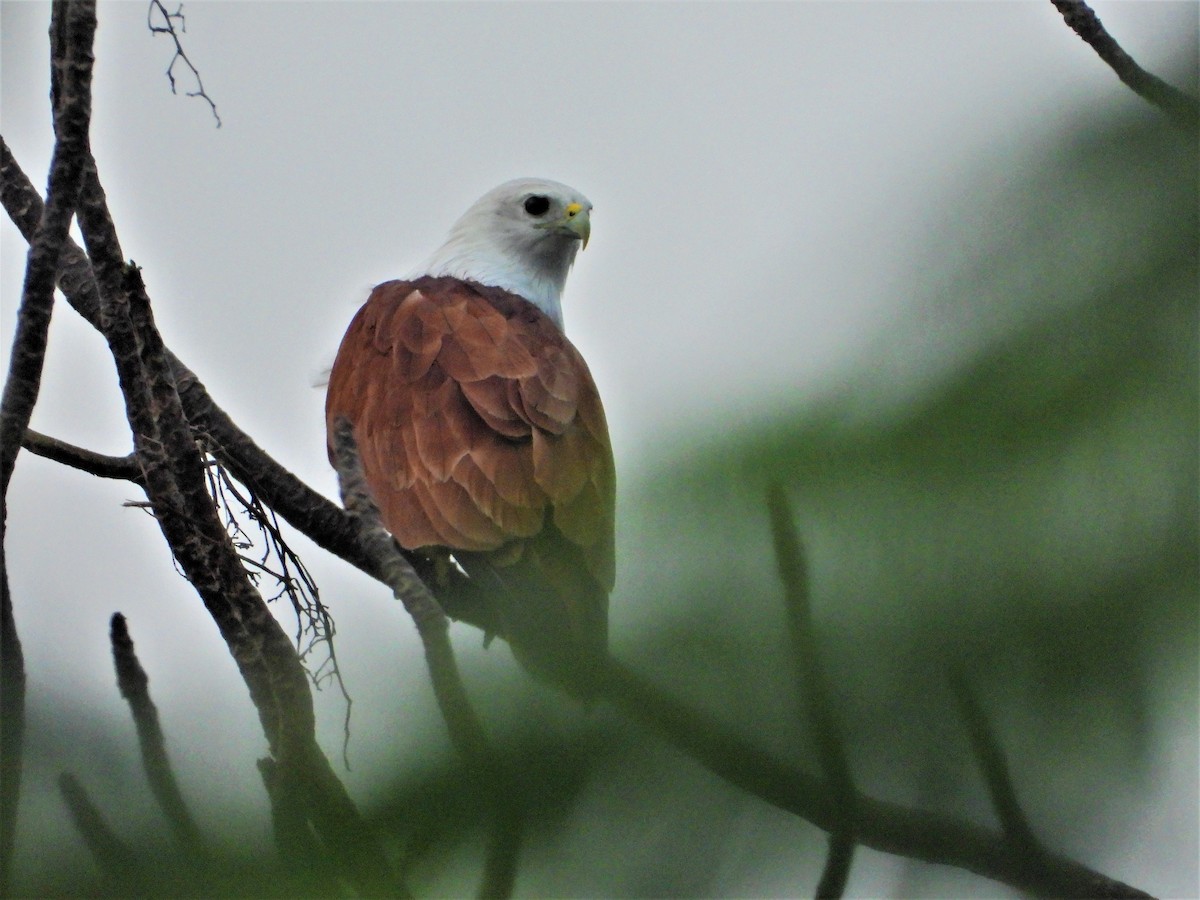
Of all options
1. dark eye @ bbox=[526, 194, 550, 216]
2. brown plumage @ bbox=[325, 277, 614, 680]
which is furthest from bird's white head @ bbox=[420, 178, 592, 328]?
brown plumage @ bbox=[325, 277, 614, 680]

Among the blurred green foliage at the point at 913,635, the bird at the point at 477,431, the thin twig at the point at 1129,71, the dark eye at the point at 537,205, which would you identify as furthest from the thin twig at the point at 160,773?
the dark eye at the point at 537,205

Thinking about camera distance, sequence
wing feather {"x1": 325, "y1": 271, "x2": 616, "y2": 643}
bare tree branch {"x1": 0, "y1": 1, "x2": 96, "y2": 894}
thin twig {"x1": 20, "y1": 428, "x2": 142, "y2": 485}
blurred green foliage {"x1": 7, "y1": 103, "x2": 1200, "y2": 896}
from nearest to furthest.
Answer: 1. blurred green foliage {"x1": 7, "y1": 103, "x2": 1200, "y2": 896}
2. bare tree branch {"x1": 0, "y1": 1, "x2": 96, "y2": 894}
3. thin twig {"x1": 20, "y1": 428, "x2": 142, "y2": 485}
4. wing feather {"x1": 325, "y1": 271, "x2": 616, "y2": 643}

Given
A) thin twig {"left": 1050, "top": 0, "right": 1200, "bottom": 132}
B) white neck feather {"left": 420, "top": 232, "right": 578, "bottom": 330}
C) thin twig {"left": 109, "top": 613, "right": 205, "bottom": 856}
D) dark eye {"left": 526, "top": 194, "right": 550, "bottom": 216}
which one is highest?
dark eye {"left": 526, "top": 194, "right": 550, "bottom": 216}

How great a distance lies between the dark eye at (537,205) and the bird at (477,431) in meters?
0.77

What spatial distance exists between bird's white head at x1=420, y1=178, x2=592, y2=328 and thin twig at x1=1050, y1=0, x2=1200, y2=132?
306cm

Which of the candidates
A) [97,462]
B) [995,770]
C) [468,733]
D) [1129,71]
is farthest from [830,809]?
[97,462]

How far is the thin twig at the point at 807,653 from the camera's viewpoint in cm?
54

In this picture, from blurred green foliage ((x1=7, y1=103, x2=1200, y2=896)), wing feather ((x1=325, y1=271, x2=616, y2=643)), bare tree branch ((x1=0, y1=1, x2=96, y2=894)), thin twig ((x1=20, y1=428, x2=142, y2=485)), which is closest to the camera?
blurred green foliage ((x1=7, y1=103, x2=1200, y2=896))

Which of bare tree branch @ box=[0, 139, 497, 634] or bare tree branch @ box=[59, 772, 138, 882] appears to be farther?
bare tree branch @ box=[0, 139, 497, 634]

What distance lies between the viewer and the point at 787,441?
58 cm

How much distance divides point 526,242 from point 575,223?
0.23 metres

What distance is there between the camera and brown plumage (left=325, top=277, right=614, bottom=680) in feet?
7.73

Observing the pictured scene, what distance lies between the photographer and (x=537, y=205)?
4637 mm

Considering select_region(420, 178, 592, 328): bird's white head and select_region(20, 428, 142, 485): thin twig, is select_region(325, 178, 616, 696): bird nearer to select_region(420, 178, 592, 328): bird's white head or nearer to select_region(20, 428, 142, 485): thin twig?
select_region(20, 428, 142, 485): thin twig
